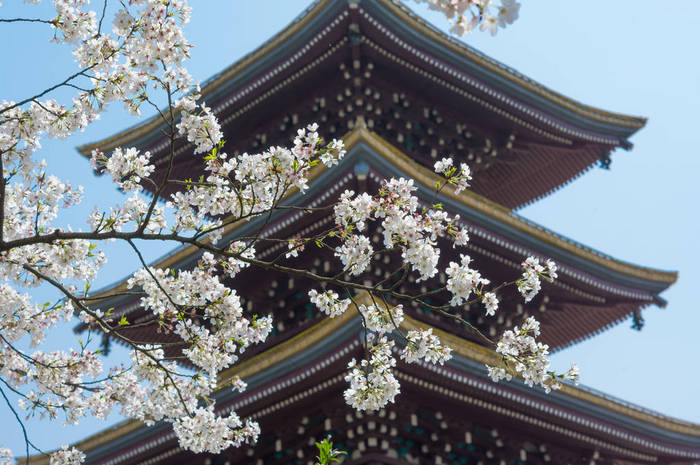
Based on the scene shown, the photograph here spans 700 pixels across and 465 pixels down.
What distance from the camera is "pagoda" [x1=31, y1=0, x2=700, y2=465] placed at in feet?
41.2

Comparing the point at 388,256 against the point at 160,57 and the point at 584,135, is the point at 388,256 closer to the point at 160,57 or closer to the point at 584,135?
the point at 584,135

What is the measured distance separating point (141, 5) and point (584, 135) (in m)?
13.7

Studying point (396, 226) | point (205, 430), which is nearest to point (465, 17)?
point (396, 226)

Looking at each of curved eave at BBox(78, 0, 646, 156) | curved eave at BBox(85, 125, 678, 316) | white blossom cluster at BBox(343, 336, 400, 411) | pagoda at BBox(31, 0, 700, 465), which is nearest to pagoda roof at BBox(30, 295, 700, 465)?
pagoda at BBox(31, 0, 700, 465)

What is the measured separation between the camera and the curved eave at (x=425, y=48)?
1540 centimetres

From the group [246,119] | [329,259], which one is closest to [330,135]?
[246,119]

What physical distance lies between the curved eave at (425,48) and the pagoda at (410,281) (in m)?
0.03

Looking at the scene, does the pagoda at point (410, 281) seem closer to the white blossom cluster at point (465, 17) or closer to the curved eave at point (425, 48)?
the curved eave at point (425, 48)

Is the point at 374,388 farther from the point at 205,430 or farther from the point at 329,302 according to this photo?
the point at 205,430

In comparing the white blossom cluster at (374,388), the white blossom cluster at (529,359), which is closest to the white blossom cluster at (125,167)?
the white blossom cluster at (374,388)

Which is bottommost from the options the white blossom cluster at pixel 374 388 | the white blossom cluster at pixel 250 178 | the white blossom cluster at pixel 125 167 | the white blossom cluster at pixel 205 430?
the white blossom cluster at pixel 374 388

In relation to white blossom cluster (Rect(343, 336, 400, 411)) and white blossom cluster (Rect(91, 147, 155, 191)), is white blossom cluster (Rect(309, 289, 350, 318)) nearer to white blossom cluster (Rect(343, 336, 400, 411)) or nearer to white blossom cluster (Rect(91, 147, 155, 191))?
white blossom cluster (Rect(343, 336, 400, 411))

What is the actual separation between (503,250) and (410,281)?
192 centimetres

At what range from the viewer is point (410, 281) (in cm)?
1480
